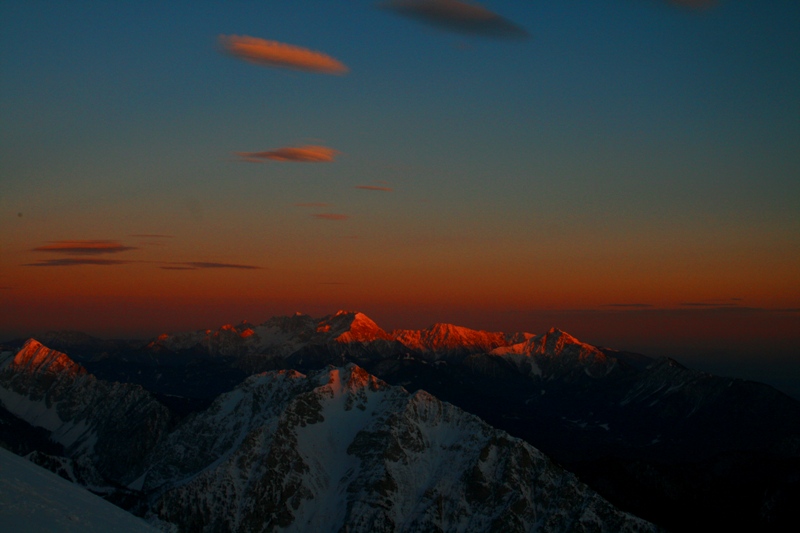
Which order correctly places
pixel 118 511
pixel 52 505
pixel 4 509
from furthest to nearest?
1. pixel 118 511
2. pixel 52 505
3. pixel 4 509

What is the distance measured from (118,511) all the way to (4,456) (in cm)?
1579

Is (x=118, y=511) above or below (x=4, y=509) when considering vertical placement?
below

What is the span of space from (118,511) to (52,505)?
13.7m

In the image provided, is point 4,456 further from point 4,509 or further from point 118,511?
point 4,509

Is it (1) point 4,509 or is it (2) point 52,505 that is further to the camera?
(2) point 52,505

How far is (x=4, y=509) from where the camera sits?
6812cm

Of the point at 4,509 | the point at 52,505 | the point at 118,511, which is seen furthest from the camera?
the point at 118,511

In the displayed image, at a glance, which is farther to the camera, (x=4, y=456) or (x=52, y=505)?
(x=4, y=456)

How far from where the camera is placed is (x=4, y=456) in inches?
3482

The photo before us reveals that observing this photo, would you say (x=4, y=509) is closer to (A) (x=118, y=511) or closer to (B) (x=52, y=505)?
(B) (x=52, y=505)

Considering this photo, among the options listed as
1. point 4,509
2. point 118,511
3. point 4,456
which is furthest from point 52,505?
point 4,456

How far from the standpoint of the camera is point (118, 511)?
8612cm

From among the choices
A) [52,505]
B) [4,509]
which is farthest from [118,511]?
[4,509]

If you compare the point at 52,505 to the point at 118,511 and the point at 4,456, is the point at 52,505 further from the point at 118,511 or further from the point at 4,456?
the point at 4,456
